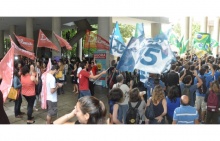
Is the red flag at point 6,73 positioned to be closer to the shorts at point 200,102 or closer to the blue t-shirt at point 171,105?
the blue t-shirt at point 171,105

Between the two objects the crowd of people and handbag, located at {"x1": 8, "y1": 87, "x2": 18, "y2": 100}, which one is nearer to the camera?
the crowd of people

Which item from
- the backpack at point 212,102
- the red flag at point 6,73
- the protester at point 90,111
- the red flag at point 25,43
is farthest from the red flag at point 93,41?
the protester at point 90,111

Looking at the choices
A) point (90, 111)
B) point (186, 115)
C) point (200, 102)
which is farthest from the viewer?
point (200, 102)

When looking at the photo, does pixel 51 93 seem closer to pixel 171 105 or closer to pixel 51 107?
pixel 51 107

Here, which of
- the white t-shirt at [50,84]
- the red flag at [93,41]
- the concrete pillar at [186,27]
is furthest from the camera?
the concrete pillar at [186,27]

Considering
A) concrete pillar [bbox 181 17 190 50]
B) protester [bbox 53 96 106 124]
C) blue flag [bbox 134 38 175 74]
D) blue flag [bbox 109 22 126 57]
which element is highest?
concrete pillar [bbox 181 17 190 50]

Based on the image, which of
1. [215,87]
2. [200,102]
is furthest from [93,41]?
[215,87]

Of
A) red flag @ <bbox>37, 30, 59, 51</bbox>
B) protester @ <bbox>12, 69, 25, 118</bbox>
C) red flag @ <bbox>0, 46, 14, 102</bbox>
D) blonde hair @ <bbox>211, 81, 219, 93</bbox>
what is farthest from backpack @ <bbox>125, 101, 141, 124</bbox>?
red flag @ <bbox>37, 30, 59, 51</bbox>

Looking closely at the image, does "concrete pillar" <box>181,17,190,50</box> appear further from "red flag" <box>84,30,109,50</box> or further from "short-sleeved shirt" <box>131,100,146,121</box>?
"short-sleeved shirt" <box>131,100,146,121</box>

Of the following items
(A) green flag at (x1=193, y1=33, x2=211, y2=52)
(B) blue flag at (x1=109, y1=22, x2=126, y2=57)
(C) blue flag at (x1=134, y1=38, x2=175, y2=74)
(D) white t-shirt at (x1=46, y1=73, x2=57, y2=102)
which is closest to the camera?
(C) blue flag at (x1=134, y1=38, x2=175, y2=74)

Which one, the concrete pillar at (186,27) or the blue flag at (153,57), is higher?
the concrete pillar at (186,27)

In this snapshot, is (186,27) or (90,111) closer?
(90,111)

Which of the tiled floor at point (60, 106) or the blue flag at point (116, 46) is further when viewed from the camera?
the blue flag at point (116, 46)

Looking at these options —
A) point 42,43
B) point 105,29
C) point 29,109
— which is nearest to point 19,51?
point 42,43
